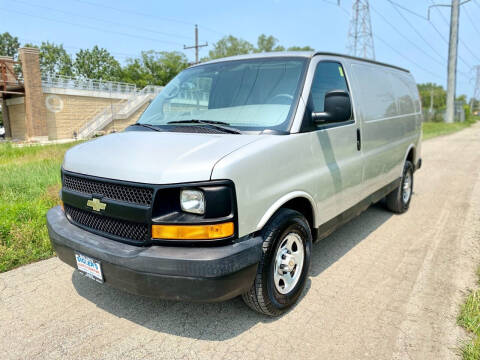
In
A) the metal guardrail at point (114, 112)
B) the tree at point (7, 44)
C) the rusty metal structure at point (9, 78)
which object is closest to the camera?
the rusty metal structure at point (9, 78)

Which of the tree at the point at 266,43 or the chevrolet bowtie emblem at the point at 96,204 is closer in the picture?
the chevrolet bowtie emblem at the point at 96,204

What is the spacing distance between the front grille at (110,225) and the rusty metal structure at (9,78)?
34156mm

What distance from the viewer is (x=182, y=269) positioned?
231 cm

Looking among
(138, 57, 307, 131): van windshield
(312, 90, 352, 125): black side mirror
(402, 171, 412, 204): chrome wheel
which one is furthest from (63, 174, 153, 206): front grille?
(402, 171, 412, 204): chrome wheel

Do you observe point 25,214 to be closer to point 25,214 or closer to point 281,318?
point 25,214

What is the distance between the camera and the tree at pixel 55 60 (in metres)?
78.2

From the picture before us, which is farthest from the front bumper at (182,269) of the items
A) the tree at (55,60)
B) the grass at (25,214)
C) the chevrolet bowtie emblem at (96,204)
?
the tree at (55,60)

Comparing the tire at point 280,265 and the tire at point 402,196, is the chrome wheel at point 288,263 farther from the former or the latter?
the tire at point 402,196

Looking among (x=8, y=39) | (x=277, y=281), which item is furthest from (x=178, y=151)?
(x=8, y=39)

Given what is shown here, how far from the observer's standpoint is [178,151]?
2574mm

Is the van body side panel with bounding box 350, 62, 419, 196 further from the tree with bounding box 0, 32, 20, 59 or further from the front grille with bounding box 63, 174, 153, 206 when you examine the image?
the tree with bounding box 0, 32, 20, 59

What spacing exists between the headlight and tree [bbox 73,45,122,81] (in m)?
82.6

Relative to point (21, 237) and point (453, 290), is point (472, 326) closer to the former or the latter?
point (453, 290)

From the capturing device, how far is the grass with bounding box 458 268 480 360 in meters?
2.48
